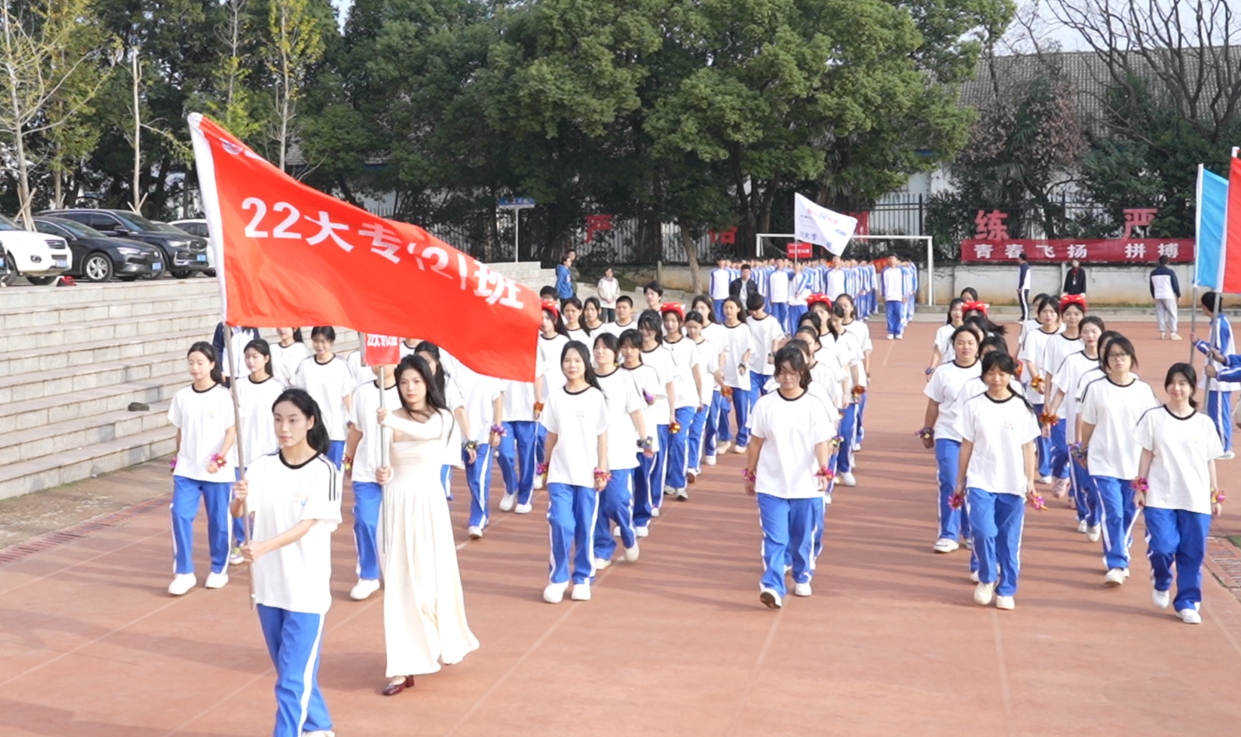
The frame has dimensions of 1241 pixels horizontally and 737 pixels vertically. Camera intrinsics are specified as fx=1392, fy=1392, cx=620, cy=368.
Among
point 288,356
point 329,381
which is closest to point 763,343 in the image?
point 288,356

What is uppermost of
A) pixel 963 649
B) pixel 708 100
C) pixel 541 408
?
pixel 708 100

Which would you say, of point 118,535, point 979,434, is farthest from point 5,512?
point 979,434

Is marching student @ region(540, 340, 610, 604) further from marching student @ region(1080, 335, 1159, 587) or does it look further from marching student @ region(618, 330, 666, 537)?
marching student @ region(1080, 335, 1159, 587)

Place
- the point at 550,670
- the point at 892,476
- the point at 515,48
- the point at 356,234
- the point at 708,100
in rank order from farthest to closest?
1. the point at 515,48
2. the point at 708,100
3. the point at 892,476
4. the point at 550,670
5. the point at 356,234

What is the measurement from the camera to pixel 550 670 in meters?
6.75

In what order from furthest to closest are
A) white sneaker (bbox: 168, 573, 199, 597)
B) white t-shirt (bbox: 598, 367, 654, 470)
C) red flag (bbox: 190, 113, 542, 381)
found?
white t-shirt (bbox: 598, 367, 654, 470), white sneaker (bbox: 168, 573, 199, 597), red flag (bbox: 190, 113, 542, 381)

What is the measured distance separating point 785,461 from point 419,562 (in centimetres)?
231

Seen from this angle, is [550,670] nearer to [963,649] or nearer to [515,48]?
[963,649]

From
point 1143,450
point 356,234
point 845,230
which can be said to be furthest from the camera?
point 845,230

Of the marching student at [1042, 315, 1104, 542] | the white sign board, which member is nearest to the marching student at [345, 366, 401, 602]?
the marching student at [1042, 315, 1104, 542]

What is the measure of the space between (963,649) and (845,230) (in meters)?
15.9

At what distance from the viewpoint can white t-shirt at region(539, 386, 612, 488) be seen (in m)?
8.00

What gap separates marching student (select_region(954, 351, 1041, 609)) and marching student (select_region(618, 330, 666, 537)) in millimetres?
2210

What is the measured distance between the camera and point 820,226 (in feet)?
73.3
